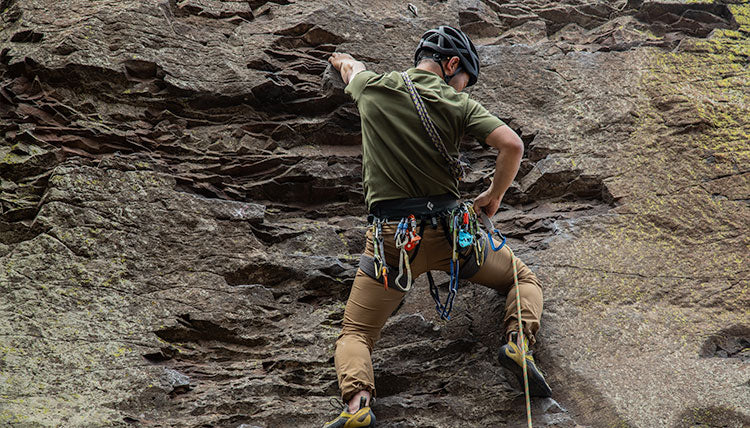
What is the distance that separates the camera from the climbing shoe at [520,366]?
4691 mm

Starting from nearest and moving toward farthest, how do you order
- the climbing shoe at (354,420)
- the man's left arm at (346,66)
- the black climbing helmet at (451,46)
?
the climbing shoe at (354,420) → the black climbing helmet at (451,46) → the man's left arm at (346,66)

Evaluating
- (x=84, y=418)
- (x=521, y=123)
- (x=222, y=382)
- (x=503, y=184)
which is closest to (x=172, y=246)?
(x=222, y=382)

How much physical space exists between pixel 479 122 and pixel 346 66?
2.06m

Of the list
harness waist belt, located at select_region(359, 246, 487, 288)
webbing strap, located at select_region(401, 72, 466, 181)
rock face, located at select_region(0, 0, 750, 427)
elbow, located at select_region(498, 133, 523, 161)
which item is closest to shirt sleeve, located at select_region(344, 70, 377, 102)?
webbing strap, located at select_region(401, 72, 466, 181)

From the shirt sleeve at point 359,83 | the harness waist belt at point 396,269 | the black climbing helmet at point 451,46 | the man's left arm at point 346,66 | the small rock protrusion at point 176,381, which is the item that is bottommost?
the small rock protrusion at point 176,381

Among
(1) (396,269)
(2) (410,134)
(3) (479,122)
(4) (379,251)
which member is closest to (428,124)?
(2) (410,134)

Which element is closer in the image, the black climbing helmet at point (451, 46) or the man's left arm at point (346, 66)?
the black climbing helmet at point (451, 46)

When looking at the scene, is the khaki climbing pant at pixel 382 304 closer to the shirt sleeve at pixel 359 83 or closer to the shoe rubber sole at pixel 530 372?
the shoe rubber sole at pixel 530 372

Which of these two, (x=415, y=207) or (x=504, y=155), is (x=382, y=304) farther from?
(x=504, y=155)

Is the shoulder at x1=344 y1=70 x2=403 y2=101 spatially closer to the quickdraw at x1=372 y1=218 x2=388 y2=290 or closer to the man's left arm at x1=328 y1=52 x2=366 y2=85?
the man's left arm at x1=328 y1=52 x2=366 y2=85

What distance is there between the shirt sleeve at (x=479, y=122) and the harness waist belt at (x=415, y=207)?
0.53 metres

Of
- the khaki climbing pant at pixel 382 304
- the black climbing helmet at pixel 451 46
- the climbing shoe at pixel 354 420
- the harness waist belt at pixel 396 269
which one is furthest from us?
the black climbing helmet at pixel 451 46

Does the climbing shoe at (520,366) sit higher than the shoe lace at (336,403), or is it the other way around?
the climbing shoe at (520,366)

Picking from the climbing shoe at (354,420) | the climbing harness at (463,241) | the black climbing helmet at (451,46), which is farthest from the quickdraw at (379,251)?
the black climbing helmet at (451,46)
